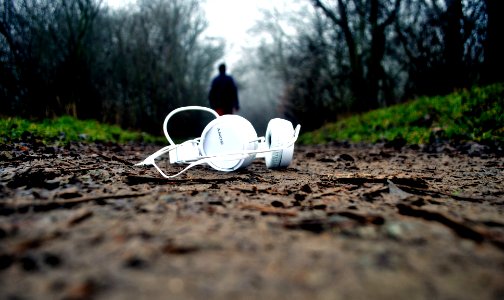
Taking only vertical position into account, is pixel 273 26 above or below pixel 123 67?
above

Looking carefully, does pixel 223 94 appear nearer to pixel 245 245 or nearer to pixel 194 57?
pixel 245 245

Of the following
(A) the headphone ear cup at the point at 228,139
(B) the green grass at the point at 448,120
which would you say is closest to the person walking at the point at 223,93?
(B) the green grass at the point at 448,120

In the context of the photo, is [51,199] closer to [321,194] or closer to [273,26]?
[321,194]

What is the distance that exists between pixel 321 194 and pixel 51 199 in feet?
4.56

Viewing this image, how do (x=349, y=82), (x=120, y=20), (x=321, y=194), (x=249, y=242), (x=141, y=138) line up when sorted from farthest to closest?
(x=349, y=82) < (x=120, y=20) < (x=141, y=138) < (x=321, y=194) < (x=249, y=242)

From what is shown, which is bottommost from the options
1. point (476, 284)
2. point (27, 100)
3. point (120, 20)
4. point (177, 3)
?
point (476, 284)

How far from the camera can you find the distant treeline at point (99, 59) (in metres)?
7.72

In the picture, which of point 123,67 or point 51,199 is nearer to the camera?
point 51,199

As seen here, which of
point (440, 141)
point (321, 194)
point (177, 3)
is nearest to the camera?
point (321, 194)

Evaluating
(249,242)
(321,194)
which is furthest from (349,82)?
(249,242)

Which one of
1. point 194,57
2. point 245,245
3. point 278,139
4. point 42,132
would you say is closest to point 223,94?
point 42,132

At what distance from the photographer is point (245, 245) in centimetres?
98

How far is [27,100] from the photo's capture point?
7.77m

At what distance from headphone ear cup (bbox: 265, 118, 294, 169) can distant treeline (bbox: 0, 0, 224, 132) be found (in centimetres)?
719
